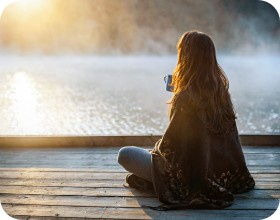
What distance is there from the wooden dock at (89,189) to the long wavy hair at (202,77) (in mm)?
413

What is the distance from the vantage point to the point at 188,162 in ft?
5.63

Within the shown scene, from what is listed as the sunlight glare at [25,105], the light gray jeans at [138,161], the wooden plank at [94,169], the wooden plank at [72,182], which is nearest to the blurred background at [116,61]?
the sunlight glare at [25,105]

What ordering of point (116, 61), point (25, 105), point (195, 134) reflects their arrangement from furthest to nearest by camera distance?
point (116, 61), point (25, 105), point (195, 134)

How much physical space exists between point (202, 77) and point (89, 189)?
33.4 inches

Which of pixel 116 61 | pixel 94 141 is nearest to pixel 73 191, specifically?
pixel 94 141

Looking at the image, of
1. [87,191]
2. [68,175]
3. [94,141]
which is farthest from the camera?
[94,141]

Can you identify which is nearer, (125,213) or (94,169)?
(125,213)

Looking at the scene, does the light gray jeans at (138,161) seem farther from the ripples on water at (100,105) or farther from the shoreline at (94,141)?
the ripples on water at (100,105)

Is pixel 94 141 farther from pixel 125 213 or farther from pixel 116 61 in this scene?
pixel 116 61

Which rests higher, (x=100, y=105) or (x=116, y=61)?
(x=116, y=61)

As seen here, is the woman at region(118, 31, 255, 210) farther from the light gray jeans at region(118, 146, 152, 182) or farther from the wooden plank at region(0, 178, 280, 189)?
the wooden plank at region(0, 178, 280, 189)

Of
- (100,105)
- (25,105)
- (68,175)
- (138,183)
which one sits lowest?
(25,105)

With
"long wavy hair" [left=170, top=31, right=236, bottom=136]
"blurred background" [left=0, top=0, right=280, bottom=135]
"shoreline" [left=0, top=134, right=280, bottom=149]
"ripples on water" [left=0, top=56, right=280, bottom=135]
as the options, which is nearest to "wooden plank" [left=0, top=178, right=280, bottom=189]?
"long wavy hair" [left=170, top=31, right=236, bottom=136]

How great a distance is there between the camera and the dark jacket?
5.55 feet
